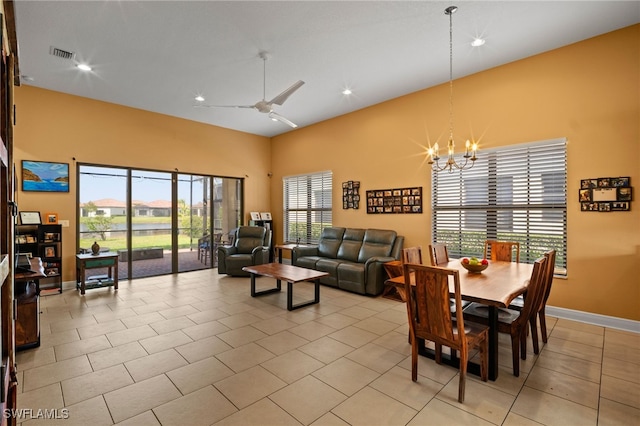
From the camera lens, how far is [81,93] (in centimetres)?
556

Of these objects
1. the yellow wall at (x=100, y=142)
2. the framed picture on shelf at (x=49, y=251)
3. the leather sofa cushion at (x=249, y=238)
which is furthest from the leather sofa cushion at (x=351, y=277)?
the framed picture on shelf at (x=49, y=251)

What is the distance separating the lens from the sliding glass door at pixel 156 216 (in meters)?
6.04

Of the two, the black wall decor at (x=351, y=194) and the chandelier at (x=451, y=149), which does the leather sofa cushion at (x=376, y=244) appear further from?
the chandelier at (x=451, y=149)

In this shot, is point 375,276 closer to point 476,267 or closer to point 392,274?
point 392,274

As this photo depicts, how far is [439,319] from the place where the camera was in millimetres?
2430

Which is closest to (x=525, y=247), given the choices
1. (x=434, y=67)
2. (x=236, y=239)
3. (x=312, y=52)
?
(x=434, y=67)

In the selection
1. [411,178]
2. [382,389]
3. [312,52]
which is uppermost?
[312,52]

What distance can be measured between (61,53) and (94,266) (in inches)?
130

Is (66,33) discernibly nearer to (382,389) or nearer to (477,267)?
(382,389)

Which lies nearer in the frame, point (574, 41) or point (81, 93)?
point (574, 41)

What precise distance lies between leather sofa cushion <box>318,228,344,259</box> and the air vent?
4941 millimetres

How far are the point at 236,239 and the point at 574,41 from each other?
6606 millimetres

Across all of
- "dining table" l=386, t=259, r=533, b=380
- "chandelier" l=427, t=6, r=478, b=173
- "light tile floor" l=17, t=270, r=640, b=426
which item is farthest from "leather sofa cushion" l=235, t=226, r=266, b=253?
"dining table" l=386, t=259, r=533, b=380

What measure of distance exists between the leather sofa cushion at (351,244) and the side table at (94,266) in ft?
13.4
